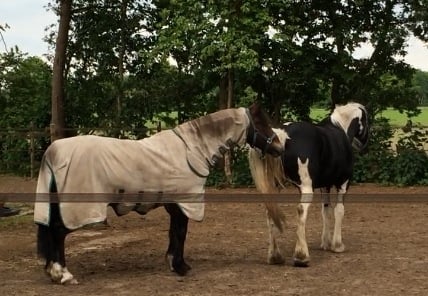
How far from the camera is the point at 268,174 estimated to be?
19.9 ft

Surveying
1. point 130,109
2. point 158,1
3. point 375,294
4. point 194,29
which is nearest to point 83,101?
point 130,109

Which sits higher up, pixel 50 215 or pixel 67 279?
pixel 50 215

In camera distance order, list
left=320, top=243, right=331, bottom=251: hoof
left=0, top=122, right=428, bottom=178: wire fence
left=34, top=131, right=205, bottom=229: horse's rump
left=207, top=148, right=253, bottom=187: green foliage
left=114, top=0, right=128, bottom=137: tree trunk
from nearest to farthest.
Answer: left=34, top=131, right=205, bottom=229: horse's rump < left=320, top=243, right=331, bottom=251: hoof < left=207, top=148, right=253, bottom=187: green foliage < left=0, top=122, right=428, bottom=178: wire fence < left=114, top=0, right=128, bottom=137: tree trunk

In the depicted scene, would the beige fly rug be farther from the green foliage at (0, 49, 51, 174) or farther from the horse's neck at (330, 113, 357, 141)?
the green foliage at (0, 49, 51, 174)

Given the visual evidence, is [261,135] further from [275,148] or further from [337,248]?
[337,248]

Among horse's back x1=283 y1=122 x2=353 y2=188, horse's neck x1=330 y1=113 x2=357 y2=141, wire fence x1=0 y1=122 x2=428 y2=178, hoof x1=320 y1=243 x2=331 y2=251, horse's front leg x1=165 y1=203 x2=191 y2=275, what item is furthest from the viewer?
wire fence x1=0 y1=122 x2=428 y2=178

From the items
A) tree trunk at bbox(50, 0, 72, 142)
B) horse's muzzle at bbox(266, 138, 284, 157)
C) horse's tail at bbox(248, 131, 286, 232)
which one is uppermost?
tree trunk at bbox(50, 0, 72, 142)

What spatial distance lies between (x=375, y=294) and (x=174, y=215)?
190cm

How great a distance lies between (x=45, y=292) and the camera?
5117 millimetres

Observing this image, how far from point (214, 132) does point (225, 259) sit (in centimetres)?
149

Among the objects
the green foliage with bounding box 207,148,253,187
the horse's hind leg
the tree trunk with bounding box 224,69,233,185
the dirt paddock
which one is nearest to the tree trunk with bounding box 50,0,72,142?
the green foliage with bounding box 207,148,253,187

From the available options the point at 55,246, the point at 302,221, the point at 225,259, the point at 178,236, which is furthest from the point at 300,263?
the point at 55,246

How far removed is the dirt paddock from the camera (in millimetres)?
5262

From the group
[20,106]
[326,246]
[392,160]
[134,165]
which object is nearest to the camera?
[134,165]
